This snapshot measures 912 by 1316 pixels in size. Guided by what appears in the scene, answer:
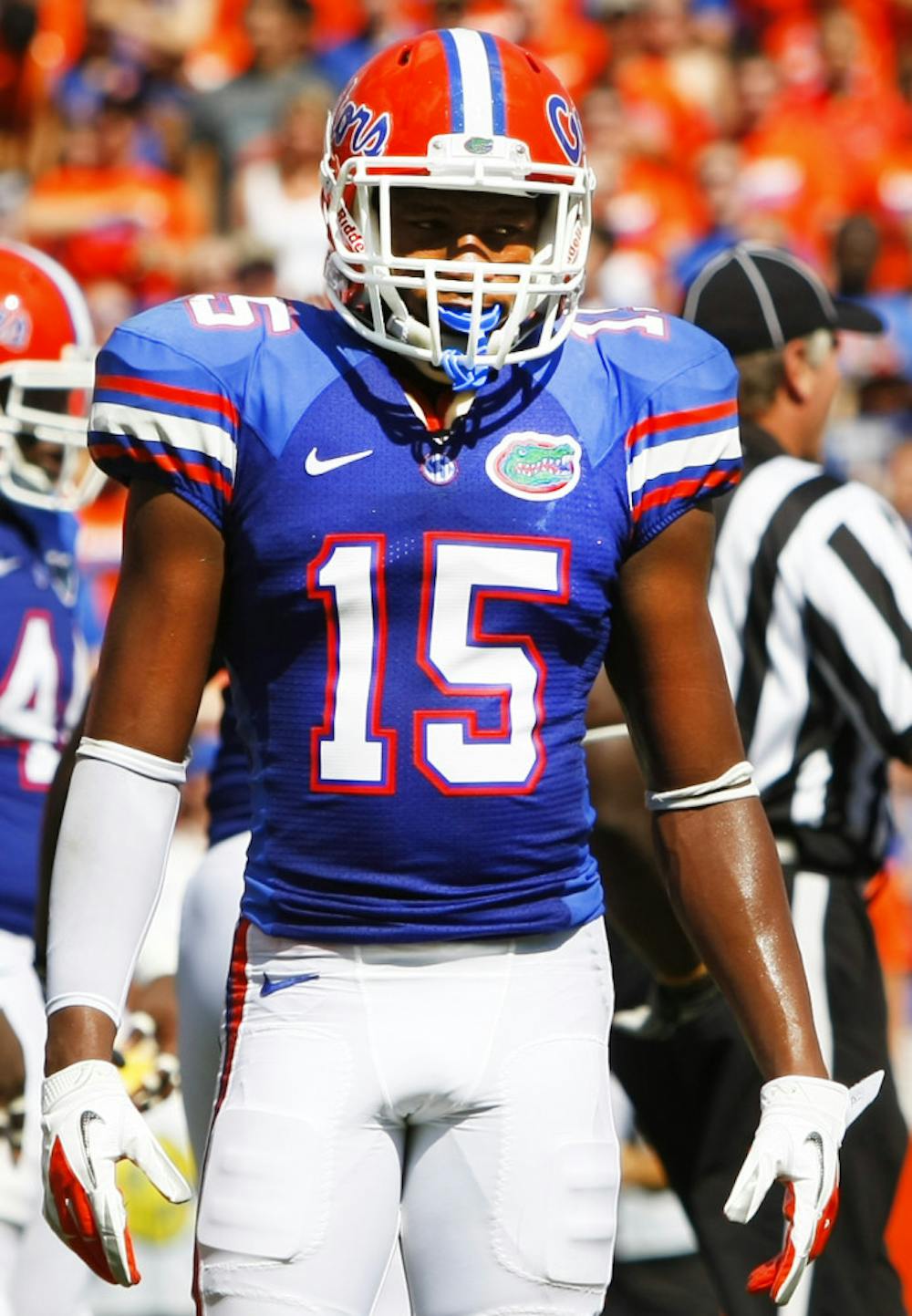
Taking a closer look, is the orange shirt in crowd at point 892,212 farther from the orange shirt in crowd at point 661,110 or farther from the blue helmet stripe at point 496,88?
the blue helmet stripe at point 496,88

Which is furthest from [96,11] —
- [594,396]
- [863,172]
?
[594,396]

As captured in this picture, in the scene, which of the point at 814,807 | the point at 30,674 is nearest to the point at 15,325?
the point at 30,674

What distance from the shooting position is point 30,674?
11.5 ft

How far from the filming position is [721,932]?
2254 mm

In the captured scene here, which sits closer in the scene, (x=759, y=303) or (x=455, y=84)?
(x=455, y=84)

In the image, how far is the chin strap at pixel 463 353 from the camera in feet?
7.07

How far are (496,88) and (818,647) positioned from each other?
1419 mm

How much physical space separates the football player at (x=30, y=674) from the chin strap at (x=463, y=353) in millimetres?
1497

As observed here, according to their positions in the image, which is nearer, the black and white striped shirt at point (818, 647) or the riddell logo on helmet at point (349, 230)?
the riddell logo on helmet at point (349, 230)

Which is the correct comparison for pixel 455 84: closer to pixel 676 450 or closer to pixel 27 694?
pixel 676 450

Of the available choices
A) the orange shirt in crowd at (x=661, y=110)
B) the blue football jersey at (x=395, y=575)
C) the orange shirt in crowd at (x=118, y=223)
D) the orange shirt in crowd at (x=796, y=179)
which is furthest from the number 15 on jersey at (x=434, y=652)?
the orange shirt in crowd at (x=661, y=110)

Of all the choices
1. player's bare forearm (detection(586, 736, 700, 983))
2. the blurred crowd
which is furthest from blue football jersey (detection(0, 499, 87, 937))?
the blurred crowd

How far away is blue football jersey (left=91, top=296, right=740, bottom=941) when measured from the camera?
2.13 metres

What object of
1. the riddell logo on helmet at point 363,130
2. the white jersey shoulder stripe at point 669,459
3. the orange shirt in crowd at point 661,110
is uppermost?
the riddell logo on helmet at point 363,130
